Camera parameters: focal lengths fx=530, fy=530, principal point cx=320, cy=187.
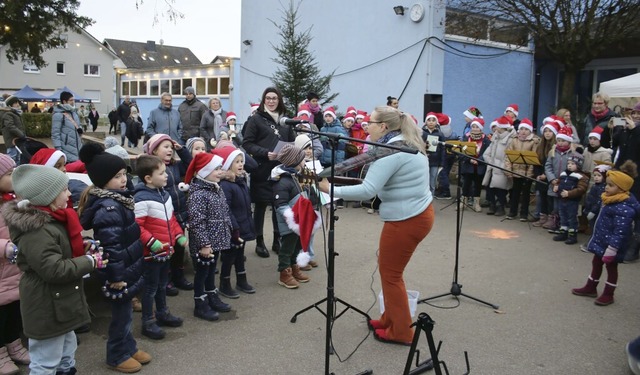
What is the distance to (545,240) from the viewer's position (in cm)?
848

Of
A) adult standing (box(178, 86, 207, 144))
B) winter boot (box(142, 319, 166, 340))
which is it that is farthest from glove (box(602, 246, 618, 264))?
adult standing (box(178, 86, 207, 144))

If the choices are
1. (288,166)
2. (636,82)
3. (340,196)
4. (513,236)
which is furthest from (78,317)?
(636,82)

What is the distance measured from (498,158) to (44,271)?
28.7 ft

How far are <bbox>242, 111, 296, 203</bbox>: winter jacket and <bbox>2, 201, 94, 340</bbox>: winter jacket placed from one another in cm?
342

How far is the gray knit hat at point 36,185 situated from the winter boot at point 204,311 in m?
2.02

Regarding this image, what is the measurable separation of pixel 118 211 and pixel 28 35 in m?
14.9

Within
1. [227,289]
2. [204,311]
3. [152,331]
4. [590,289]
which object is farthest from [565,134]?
[152,331]

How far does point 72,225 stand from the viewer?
3.54 meters

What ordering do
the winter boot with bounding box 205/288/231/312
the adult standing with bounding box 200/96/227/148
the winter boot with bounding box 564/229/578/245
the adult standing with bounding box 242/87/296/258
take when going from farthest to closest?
the adult standing with bounding box 200/96/227/148 < the winter boot with bounding box 564/229/578/245 < the adult standing with bounding box 242/87/296/258 < the winter boot with bounding box 205/288/231/312

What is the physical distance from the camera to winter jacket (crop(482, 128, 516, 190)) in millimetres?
10070

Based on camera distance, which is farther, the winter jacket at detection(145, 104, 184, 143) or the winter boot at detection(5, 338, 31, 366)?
the winter jacket at detection(145, 104, 184, 143)

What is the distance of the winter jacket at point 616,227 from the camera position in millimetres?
5477

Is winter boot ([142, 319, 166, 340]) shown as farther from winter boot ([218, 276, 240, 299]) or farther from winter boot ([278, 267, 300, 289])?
winter boot ([278, 267, 300, 289])

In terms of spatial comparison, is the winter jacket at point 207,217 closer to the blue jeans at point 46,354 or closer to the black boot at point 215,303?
the black boot at point 215,303
